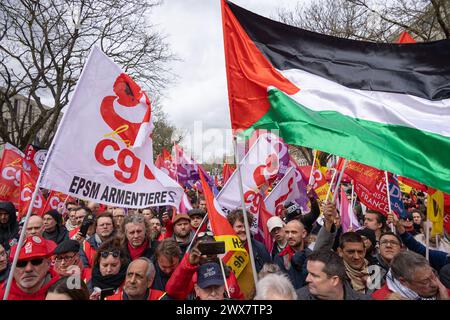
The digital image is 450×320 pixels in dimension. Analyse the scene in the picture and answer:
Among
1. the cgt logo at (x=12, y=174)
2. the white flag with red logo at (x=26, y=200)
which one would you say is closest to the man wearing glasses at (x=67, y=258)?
the white flag with red logo at (x=26, y=200)

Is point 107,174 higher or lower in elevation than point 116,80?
lower

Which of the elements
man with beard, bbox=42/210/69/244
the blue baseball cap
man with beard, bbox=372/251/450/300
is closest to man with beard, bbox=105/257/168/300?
the blue baseball cap

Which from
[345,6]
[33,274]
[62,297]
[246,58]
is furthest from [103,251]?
[345,6]

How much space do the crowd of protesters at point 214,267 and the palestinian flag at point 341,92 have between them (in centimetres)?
88

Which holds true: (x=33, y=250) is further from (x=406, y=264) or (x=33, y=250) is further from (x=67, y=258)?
(x=406, y=264)

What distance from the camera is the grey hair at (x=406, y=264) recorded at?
3.19 m

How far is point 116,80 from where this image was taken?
158 inches

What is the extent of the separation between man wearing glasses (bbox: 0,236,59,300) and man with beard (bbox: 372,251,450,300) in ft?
9.00

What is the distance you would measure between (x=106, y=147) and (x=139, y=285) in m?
1.27

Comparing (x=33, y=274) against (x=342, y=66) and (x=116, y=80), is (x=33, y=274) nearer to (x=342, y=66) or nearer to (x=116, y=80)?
(x=116, y=80)

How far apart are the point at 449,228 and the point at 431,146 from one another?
2.79m

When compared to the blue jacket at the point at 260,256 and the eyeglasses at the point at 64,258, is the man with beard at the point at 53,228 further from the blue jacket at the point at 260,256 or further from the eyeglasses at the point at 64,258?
the blue jacket at the point at 260,256

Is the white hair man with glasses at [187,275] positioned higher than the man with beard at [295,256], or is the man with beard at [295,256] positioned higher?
the man with beard at [295,256]

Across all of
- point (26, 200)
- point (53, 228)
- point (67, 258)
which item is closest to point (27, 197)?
point (26, 200)
